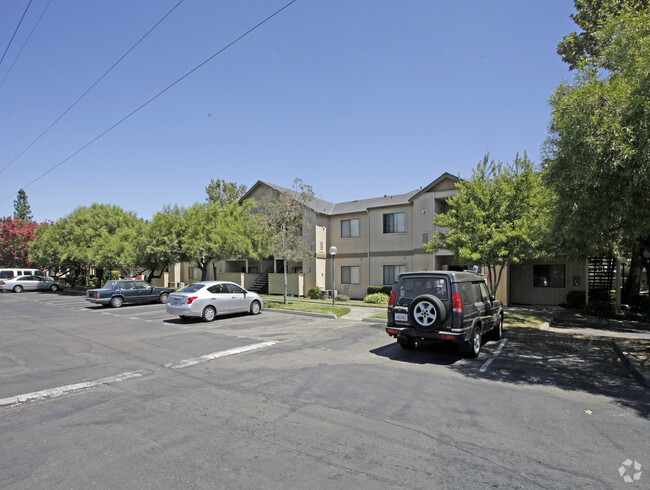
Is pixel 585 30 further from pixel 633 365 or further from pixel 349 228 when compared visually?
pixel 349 228

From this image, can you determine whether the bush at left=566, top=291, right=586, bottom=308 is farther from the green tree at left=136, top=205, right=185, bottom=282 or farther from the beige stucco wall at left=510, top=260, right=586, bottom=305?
the green tree at left=136, top=205, right=185, bottom=282

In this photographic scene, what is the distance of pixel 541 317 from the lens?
16.2 metres

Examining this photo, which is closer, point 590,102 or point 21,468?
point 21,468

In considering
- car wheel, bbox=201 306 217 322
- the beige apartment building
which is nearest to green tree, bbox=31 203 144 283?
the beige apartment building

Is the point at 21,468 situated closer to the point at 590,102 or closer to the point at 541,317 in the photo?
the point at 590,102

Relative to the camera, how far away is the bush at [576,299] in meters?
20.4

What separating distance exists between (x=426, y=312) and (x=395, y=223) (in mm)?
17147

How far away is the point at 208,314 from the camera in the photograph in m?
14.6

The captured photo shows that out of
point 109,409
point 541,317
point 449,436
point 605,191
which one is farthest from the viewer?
point 541,317

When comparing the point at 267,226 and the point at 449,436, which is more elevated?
the point at 267,226

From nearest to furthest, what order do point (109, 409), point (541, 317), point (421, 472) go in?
point (421, 472), point (109, 409), point (541, 317)

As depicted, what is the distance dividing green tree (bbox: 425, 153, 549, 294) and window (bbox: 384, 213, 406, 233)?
761 cm

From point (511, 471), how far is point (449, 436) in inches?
35.3

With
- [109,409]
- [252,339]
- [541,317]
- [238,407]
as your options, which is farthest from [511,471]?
[541,317]
